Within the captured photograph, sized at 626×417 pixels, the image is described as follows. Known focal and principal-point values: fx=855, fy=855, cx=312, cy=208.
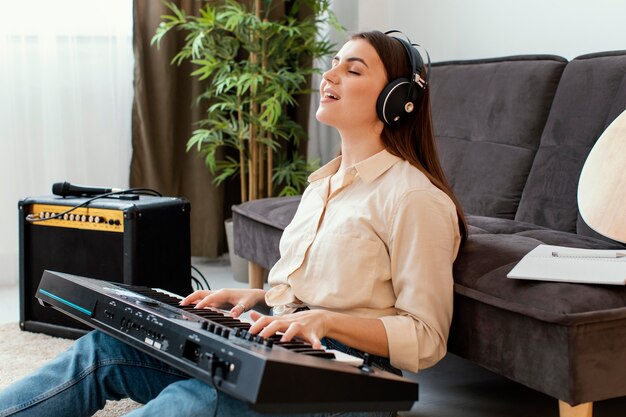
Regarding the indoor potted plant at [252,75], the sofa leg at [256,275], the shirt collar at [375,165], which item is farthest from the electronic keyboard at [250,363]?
the indoor potted plant at [252,75]

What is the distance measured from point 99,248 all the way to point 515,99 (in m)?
1.27

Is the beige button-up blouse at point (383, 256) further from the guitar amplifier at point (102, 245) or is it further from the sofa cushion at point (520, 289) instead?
the guitar amplifier at point (102, 245)

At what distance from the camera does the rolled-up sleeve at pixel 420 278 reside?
1342 mm

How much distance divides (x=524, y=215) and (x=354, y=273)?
990 mm

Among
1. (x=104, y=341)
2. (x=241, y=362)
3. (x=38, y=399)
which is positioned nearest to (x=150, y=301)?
(x=104, y=341)

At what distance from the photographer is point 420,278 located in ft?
4.45

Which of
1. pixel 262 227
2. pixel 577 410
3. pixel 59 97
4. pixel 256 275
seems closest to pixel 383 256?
pixel 577 410

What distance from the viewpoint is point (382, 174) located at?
4.96 feet

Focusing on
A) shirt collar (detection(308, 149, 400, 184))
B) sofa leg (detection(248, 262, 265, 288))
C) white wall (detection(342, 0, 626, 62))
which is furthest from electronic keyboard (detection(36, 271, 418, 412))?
white wall (detection(342, 0, 626, 62))

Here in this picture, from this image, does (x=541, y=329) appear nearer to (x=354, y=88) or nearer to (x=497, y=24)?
(x=354, y=88)

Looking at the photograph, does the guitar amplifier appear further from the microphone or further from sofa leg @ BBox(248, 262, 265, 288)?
sofa leg @ BBox(248, 262, 265, 288)

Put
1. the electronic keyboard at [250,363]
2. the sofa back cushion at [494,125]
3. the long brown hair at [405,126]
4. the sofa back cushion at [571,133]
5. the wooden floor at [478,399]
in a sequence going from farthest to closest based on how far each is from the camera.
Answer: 1. the sofa back cushion at [494,125]
2. the sofa back cushion at [571,133]
3. the wooden floor at [478,399]
4. the long brown hair at [405,126]
5. the electronic keyboard at [250,363]

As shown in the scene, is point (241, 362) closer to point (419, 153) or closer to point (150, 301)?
point (150, 301)

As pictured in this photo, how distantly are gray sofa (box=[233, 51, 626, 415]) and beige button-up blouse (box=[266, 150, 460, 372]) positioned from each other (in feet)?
0.53
